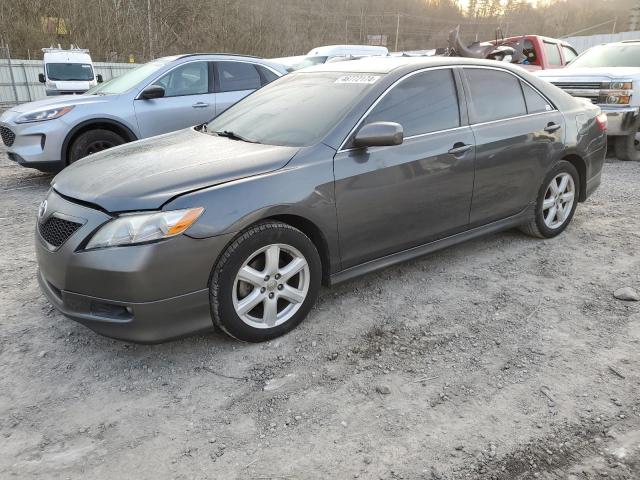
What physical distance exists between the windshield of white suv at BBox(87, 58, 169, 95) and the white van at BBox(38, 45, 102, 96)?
8977mm

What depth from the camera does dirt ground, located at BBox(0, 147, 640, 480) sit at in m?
2.20

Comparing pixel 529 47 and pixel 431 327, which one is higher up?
pixel 529 47

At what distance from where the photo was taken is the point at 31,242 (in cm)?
473

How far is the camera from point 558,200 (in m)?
4.71

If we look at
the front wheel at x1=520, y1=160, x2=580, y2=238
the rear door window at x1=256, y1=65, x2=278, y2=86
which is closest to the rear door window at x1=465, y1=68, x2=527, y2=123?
the front wheel at x1=520, y1=160, x2=580, y2=238

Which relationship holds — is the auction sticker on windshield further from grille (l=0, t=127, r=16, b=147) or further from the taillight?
grille (l=0, t=127, r=16, b=147)

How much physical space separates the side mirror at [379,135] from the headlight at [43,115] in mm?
4923

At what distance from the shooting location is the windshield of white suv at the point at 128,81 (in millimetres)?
7051

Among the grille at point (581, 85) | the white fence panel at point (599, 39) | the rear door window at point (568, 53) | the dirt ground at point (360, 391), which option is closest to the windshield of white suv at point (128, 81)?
the dirt ground at point (360, 391)

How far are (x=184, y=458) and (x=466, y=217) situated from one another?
8.82 ft

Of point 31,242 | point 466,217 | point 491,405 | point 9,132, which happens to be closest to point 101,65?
point 9,132

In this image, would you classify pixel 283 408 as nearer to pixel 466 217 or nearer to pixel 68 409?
pixel 68 409

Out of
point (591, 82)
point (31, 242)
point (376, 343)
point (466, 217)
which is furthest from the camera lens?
point (591, 82)

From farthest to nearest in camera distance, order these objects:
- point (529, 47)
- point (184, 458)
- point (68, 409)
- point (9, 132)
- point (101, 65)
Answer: point (101, 65) → point (529, 47) → point (9, 132) → point (68, 409) → point (184, 458)
